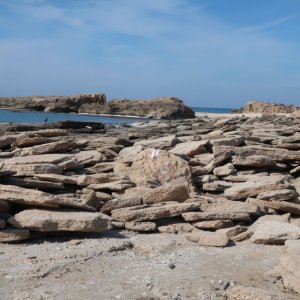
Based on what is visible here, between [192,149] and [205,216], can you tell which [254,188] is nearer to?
[205,216]

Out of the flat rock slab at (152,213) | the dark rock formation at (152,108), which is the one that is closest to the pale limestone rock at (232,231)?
the flat rock slab at (152,213)

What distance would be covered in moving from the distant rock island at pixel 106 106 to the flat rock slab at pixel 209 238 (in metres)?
54.8

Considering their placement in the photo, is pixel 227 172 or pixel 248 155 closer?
pixel 227 172

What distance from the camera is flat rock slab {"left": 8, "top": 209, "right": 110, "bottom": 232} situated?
549 cm

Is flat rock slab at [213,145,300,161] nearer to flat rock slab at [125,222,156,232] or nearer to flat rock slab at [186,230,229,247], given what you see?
flat rock slab at [125,222,156,232]

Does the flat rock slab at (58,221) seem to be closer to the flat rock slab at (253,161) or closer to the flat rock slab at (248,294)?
the flat rock slab at (248,294)

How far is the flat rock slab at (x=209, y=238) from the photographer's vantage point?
5.59 metres

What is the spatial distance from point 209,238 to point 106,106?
212ft

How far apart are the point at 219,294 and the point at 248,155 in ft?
17.0

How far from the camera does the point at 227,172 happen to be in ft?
27.3

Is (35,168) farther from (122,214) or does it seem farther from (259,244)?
(259,244)

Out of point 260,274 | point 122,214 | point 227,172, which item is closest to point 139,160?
point 227,172

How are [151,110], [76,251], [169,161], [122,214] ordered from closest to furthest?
[76,251] → [122,214] → [169,161] → [151,110]

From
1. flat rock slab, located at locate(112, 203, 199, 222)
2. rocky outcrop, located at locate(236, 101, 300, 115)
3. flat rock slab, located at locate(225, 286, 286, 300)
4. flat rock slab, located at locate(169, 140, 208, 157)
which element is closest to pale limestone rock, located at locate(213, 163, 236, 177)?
flat rock slab, located at locate(169, 140, 208, 157)
